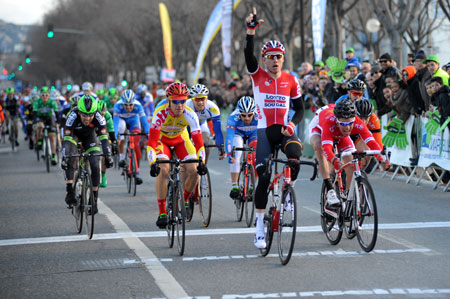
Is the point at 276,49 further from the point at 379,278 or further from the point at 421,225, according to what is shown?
the point at 421,225

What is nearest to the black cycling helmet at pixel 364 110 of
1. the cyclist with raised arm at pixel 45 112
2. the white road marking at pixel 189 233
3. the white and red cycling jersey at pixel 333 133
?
the white and red cycling jersey at pixel 333 133

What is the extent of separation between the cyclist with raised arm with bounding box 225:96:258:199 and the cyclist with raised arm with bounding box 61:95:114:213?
179 cm

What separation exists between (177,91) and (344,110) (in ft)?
6.92

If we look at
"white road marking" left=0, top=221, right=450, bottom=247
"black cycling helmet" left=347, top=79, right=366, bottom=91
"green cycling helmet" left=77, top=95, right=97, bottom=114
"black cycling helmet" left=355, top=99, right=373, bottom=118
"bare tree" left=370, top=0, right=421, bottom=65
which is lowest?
"white road marking" left=0, top=221, right=450, bottom=247

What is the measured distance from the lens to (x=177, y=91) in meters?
10.2

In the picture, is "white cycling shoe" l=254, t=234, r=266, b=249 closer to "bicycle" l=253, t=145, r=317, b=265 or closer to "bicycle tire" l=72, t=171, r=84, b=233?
"bicycle" l=253, t=145, r=317, b=265

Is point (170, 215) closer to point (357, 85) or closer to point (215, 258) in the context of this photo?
point (215, 258)

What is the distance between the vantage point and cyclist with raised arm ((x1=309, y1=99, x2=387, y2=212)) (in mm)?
9258

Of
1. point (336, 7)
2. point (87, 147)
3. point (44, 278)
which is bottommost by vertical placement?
point (44, 278)

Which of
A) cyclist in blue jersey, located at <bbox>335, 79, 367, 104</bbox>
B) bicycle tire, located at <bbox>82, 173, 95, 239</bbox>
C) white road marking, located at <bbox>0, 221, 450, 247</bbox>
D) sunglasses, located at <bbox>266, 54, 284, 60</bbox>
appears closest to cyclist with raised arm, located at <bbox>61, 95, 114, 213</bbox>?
bicycle tire, located at <bbox>82, 173, 95, 239</bbox>

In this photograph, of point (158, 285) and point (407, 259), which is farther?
point (407, 259)

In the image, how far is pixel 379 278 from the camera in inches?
299

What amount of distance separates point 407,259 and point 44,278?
3.55 m

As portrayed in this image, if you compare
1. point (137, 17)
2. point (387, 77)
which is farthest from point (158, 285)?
point (137, 17)
